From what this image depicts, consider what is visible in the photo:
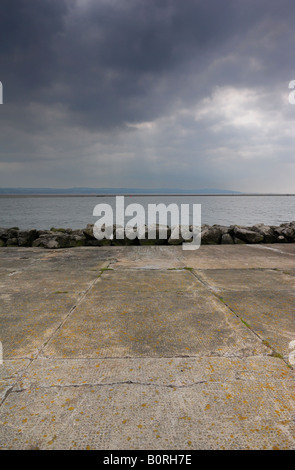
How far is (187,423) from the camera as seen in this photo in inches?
62.9

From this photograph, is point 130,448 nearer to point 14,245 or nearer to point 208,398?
point 208,398

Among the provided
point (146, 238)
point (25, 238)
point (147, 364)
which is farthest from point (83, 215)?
point (147, 364)

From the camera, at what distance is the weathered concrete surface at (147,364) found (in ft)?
5.06

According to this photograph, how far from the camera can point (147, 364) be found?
7.17 feet

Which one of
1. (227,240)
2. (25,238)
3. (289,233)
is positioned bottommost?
(227,240)

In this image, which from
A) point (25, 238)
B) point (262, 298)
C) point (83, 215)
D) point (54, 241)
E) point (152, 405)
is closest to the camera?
point (152, 405)

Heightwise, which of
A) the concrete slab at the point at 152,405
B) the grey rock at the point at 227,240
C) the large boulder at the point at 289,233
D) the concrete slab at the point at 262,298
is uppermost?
the large boulder at the point at 289,233

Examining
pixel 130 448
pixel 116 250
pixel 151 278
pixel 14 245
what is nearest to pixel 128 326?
pixel 130 448

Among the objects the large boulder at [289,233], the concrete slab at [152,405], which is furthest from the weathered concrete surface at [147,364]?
the large boulder at [289,233]

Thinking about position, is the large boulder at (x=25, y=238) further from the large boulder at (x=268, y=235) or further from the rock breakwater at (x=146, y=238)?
the large boulder at (x=268, y=235)

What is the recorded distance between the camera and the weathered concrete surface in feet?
5.06

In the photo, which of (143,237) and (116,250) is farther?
(143,237)

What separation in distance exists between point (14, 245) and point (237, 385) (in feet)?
29.8

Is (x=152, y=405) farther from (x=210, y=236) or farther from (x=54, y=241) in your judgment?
(x=210, y=236)
